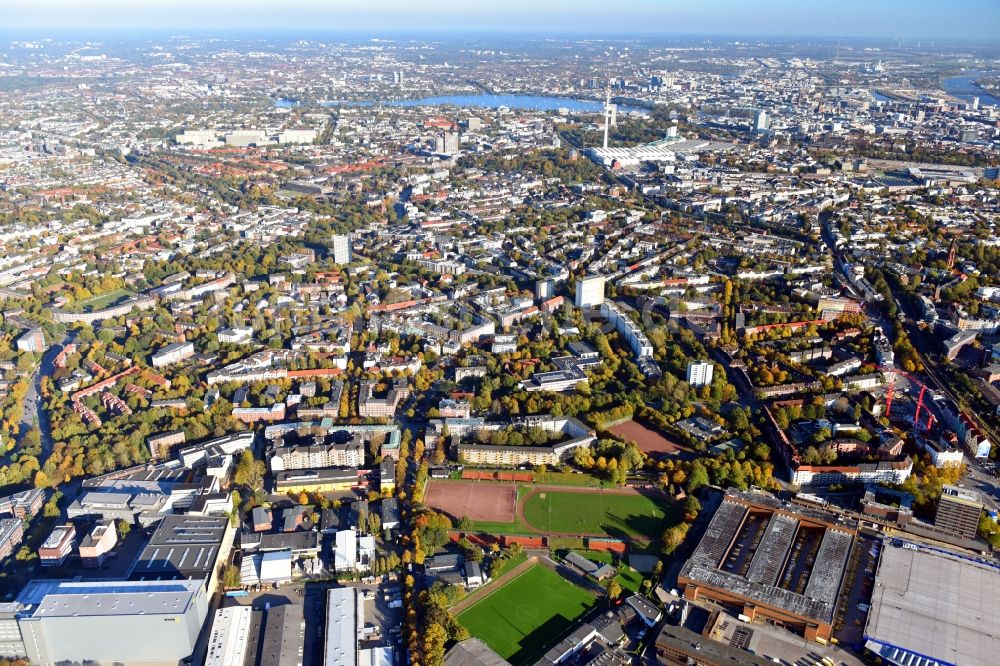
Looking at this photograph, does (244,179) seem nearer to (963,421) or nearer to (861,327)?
(861,327)

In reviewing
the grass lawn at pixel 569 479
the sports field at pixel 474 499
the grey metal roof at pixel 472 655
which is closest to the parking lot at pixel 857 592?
the grass lawn at pixel 569 479

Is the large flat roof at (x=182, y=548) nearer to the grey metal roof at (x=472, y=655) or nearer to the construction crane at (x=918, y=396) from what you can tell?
the grey metal roof at (x=472, y=655)

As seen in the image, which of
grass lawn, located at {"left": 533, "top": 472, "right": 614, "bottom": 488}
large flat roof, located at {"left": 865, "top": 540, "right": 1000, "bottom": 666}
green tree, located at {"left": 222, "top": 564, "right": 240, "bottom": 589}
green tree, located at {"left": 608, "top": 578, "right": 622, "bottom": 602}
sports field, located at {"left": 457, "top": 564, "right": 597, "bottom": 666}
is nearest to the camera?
large flat roof, located at {"left": 865, "top": 540, "right": 1000, "bottom": 666}

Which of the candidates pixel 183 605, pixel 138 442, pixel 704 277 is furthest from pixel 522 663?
pixel 704 277

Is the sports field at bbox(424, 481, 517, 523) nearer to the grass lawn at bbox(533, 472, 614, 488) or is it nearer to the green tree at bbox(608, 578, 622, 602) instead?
the grass lawn at bbox(533, 472, 614, 488)

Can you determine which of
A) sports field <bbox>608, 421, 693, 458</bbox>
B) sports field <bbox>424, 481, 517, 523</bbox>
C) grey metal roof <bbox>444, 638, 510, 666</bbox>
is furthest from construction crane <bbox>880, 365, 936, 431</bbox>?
grey metal roof <bbox>444, 638, 510, 666</bbox>

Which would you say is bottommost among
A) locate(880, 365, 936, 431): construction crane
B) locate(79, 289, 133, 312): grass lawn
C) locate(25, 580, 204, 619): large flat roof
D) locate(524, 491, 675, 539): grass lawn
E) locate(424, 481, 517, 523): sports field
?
locate(524, 491, 675, 539): grass lawn

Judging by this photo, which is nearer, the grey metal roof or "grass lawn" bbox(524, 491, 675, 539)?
the grey metal roof
